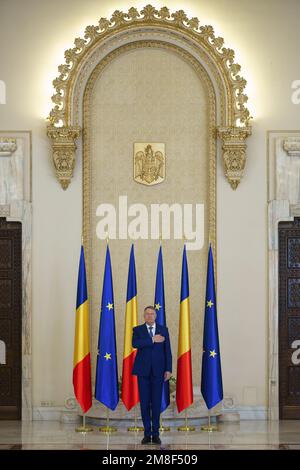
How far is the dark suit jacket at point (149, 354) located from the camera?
12492 millimetres

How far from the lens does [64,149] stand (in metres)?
14.2

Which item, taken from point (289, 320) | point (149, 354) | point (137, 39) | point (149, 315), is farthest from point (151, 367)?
point (137, 39)

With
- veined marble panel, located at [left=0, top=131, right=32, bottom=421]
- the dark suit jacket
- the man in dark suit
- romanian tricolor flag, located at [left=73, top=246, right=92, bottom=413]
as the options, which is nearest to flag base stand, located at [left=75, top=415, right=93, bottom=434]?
romanian tricolor flag, located at [left=73, top=246, right=92, bottom=413]

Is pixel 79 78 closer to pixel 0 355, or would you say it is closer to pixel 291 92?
pixel 291 92

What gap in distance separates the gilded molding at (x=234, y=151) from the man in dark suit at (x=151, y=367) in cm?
257

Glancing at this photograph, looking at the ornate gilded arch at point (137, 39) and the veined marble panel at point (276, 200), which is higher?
the ornate gilded arch at point (137, 39)

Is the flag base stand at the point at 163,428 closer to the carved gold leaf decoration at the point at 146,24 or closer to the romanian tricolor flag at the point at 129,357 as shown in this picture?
the romanian tricolor flag at the point at 129,357

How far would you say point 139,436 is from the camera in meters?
13.1

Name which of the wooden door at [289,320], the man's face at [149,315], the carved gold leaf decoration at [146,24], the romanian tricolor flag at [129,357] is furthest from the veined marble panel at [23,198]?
the wooden door at [289,320]

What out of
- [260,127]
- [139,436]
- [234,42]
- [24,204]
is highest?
[234,42]

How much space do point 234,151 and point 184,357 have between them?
268cm

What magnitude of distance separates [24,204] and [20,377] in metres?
2.16
